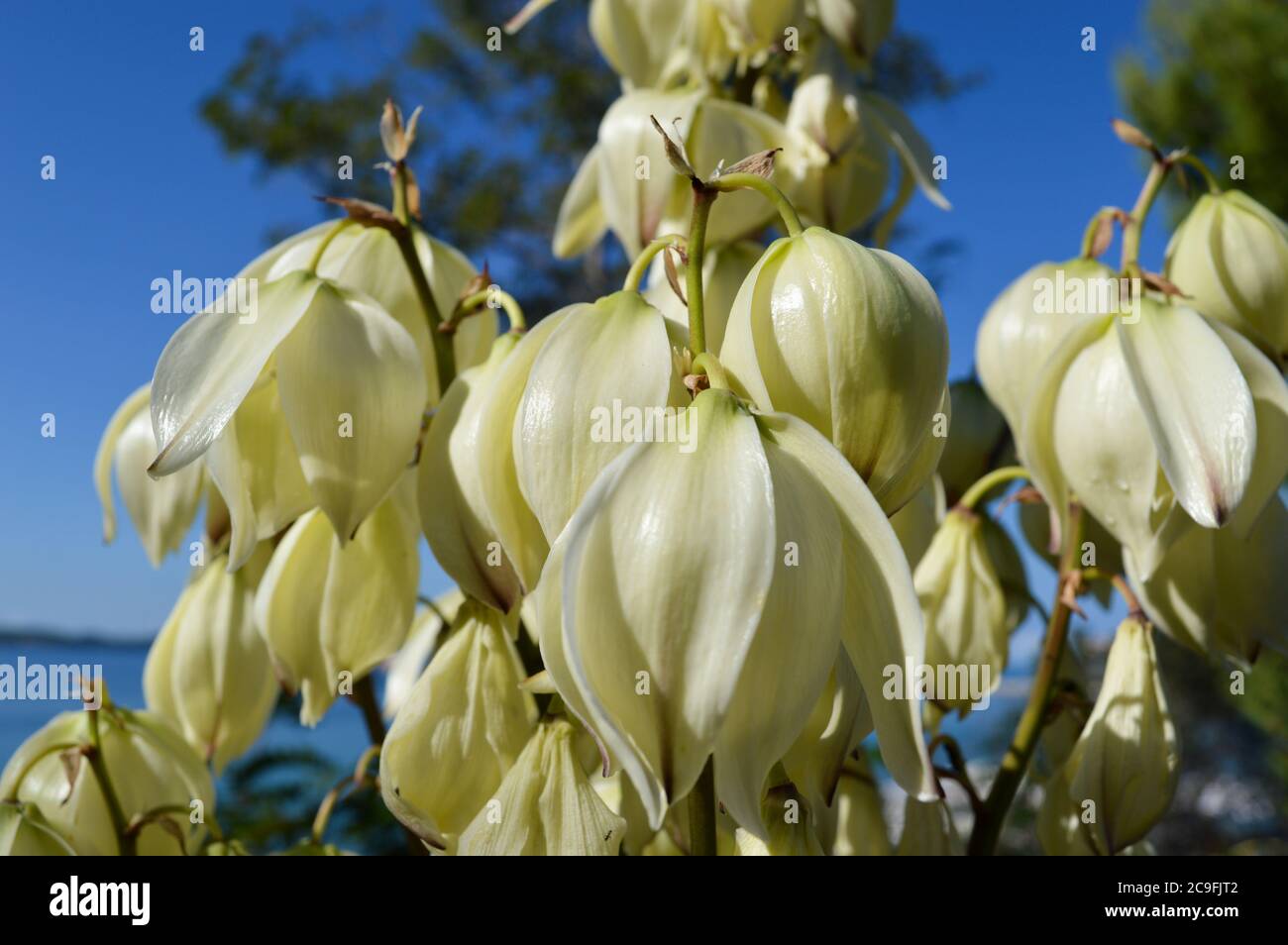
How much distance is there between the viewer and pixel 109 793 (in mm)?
454

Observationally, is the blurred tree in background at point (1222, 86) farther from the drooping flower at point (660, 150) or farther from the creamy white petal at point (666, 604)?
the creamy white petal at point (666, 604)

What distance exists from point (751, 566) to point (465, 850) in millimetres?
147

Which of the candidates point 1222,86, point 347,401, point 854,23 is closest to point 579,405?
point 347,401

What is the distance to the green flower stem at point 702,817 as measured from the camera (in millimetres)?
301

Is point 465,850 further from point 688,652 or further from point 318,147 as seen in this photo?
point 318,147

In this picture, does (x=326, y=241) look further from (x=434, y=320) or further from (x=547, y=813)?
(x=547, y=813)

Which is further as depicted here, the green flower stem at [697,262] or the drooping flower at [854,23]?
the drooping flower at [854,23]

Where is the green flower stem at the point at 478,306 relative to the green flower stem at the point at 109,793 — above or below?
above

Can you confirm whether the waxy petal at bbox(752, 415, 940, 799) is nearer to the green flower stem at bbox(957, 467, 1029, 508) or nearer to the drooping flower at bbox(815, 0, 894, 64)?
the green flower stem at bbox(957, 467, 1029, 508)

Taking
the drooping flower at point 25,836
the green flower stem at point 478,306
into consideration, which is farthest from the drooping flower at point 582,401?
the drooping flower at point 25,836

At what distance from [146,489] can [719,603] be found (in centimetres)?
37

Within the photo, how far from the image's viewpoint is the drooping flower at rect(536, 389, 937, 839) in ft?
0.79

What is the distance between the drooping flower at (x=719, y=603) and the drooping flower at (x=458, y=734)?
0.13m

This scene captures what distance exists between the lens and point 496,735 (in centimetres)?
37
